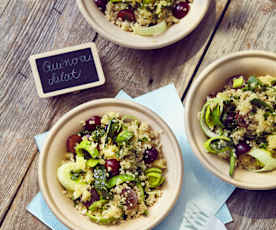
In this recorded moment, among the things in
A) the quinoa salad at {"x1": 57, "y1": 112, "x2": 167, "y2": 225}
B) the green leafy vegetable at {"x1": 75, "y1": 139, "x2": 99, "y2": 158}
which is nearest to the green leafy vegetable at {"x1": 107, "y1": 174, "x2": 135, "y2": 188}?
the quinoa salad at {"x1": 57, "y1": 112, "x2": 167, "y2": 225}

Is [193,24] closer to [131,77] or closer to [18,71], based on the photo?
[131,77]

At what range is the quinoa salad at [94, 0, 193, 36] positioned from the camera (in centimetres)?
158

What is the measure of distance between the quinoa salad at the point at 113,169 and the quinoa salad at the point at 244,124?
21 cm

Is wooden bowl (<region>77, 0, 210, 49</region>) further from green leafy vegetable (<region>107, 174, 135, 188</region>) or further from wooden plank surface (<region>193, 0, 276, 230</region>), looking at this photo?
green leafy vegetable (<region>107, 174, 135, 188</region>)

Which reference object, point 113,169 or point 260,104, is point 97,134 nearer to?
point 113,169

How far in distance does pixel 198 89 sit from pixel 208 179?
0.38 metres

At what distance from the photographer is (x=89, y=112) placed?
150 centimetres

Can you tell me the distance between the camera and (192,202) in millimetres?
1623

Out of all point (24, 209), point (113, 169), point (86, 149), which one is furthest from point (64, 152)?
point (24, 209)

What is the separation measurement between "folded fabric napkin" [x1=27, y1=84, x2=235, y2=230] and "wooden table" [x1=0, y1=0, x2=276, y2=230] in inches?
3.4

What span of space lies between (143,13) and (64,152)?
0.61m

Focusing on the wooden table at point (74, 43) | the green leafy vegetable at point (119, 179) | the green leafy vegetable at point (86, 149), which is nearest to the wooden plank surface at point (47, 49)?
the wooden table at point (74, 43)

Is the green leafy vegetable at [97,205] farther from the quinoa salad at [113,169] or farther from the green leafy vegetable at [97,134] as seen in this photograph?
the green leafy vegetable at [97,134]

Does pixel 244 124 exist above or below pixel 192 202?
above
